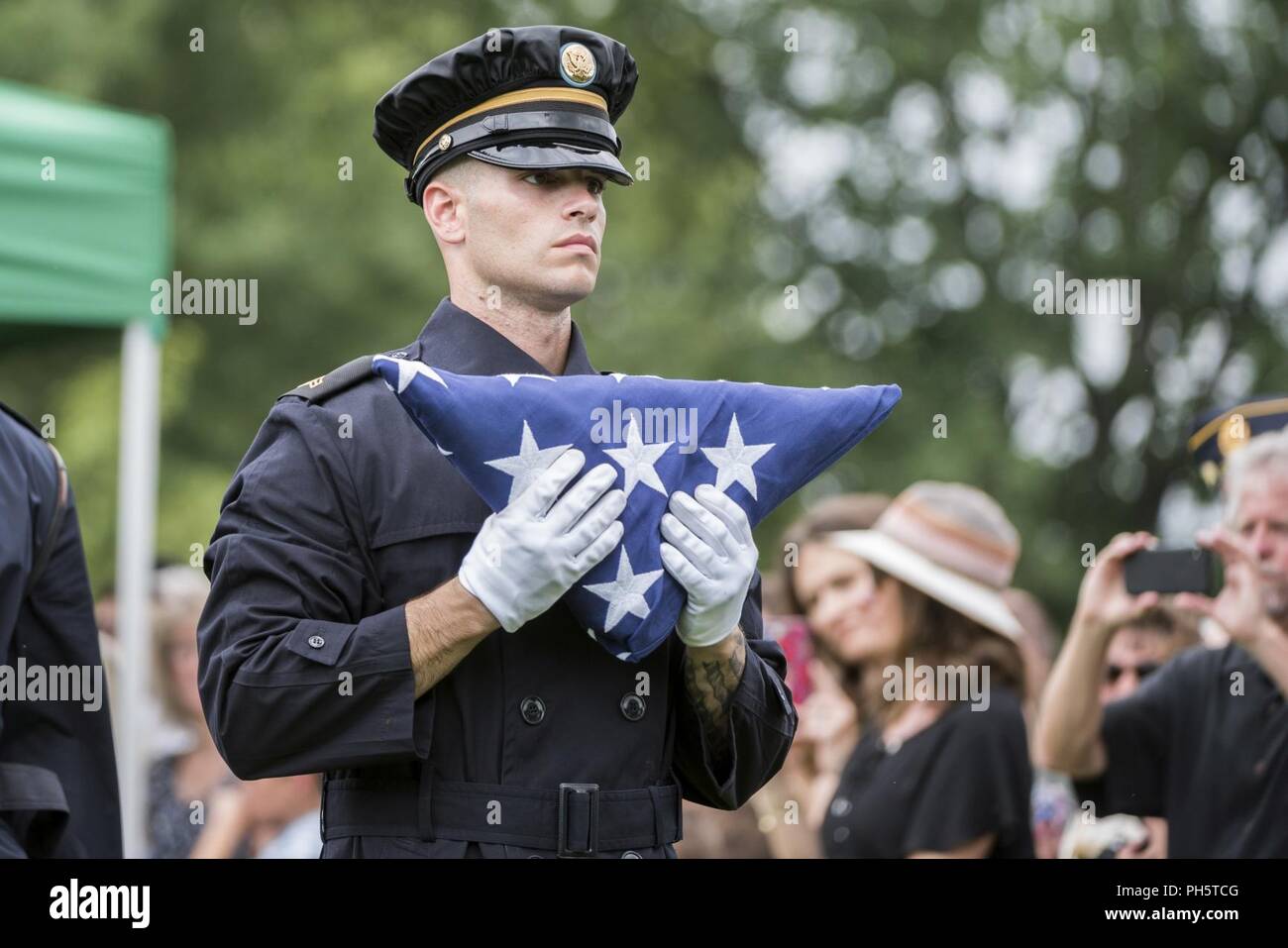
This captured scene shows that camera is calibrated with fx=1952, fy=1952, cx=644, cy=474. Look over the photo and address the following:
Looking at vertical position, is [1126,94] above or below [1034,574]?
above

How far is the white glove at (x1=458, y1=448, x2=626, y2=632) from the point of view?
2766 millimetres

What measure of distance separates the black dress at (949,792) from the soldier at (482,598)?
164cm

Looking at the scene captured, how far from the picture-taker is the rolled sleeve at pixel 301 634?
281 cm

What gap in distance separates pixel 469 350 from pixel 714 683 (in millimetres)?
667

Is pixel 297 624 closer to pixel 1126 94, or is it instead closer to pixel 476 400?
pixel 476 400

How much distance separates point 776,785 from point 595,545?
9.62ft

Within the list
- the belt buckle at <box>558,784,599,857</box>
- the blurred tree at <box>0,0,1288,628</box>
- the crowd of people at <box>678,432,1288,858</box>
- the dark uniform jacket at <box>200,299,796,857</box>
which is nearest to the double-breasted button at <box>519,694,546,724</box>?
the dark uniform jacket at <box>200,299,796,857</box>

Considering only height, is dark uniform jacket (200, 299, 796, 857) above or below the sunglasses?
below

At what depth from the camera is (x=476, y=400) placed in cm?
Result: 284

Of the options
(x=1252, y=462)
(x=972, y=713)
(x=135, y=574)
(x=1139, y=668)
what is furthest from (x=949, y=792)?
(x=135, y=574)

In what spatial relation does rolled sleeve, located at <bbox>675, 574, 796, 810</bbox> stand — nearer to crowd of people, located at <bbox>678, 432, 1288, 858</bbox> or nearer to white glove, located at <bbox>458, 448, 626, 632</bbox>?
white glove, located at <bbox>458, 448, 626, 632</bbox>

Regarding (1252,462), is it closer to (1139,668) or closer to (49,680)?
(1139,668)

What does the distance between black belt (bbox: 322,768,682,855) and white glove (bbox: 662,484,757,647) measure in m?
0.30
